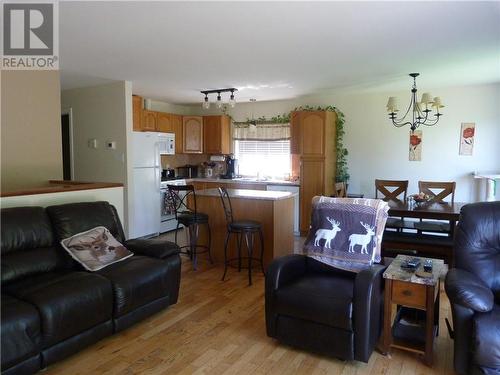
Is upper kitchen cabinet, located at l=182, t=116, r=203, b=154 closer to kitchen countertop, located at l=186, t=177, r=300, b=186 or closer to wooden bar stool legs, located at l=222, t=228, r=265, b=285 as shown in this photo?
kitchen countertop, located at l=186, t=177, r=300, b=186

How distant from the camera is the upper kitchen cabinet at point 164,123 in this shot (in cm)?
677

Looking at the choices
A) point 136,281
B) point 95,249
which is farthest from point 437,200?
point 95,249

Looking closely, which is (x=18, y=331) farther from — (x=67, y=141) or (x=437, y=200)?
(x=67, y=141)

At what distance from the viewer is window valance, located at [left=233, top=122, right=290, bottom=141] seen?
7.10 m

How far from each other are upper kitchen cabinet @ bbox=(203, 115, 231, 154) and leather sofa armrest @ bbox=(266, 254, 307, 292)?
16.1 ft

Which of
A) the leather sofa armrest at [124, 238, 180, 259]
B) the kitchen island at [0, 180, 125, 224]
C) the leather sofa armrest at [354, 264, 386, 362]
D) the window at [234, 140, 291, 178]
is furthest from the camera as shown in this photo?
the window at [234, 140, 291, 178]

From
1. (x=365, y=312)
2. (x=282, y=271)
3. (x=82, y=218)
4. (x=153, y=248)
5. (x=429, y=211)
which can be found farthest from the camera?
(x=429, y=211)

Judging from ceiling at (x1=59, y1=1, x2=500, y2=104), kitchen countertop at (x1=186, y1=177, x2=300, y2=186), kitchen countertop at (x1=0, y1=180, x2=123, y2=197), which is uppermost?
ceiling at (x1=59, y1=1, x2=500, y2=104)

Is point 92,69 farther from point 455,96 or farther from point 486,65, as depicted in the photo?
point 455,96

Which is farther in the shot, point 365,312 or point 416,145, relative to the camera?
point 416,145

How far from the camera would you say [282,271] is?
2.63 m

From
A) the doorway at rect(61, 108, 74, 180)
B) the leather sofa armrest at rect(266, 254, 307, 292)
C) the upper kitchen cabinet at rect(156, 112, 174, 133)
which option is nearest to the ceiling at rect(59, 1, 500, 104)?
the doorway at rect(61, 108, 74, 180)

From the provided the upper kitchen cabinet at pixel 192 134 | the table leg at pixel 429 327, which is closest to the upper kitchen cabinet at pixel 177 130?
the upper kitchen cabinet at pixel 192 134

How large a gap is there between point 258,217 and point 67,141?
3.89m
